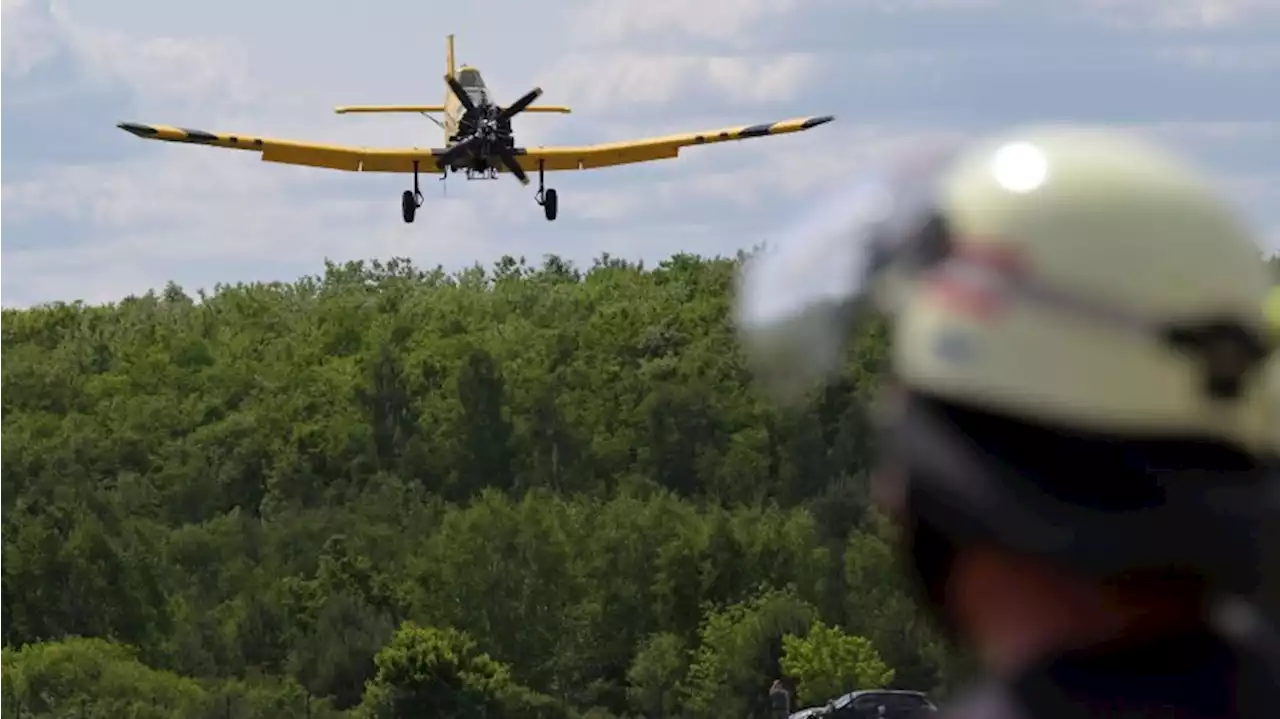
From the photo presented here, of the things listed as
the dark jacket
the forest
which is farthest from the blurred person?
the forest

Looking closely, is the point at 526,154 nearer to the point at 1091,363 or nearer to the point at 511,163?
the point at 511,163

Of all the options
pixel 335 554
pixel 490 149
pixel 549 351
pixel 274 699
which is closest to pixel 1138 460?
pixel 490 149

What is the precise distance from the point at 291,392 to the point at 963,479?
117415 mm

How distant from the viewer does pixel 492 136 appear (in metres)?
46.3

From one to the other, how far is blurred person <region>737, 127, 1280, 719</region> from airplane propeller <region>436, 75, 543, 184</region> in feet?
144

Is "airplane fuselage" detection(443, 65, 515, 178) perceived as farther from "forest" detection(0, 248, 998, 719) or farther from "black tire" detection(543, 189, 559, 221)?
"forest" detection(0, 248, 998, 719)

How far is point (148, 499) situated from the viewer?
4232 inches

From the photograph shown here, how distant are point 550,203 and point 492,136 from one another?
2384mm

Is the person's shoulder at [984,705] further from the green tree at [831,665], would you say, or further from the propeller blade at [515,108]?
Result: the green tree at [831,665]

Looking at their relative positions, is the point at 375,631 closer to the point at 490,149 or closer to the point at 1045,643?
the point at 490,149

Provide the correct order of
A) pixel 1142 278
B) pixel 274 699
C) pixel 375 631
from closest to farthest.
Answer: pixel 1142 278 < pixel 274 699 < pixel 375 631

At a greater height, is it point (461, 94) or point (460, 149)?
point (461, 94)

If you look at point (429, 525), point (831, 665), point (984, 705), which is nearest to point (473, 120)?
point (831, 665)

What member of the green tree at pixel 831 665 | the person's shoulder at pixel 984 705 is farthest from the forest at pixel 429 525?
the person's shoulder at pixel 984 705
